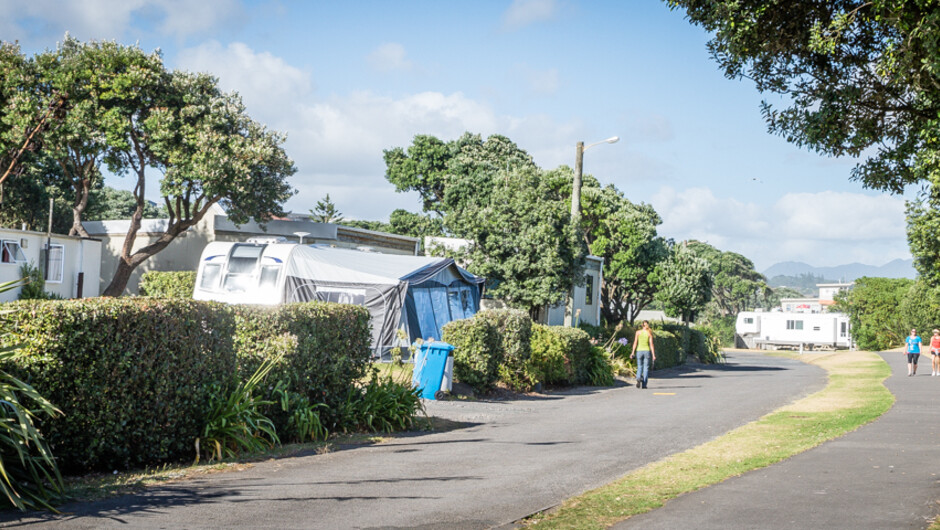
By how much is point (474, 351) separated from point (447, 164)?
43365 mm

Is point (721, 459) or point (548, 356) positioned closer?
point (721, 459)

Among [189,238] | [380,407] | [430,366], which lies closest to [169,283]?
[189,238]

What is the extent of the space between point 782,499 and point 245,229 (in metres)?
28.6

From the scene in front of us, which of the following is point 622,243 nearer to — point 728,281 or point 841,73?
point 841,73

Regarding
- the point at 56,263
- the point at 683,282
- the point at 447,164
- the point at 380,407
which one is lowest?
the point at 380,407

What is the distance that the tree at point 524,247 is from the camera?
81.0 feet

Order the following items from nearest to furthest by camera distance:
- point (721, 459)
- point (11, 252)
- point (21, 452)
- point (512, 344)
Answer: point (21, 452), point (721, 459), point (512, 344), point (11, 252)

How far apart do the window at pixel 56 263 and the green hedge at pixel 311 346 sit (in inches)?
829

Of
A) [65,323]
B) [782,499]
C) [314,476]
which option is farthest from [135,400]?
[782,499]

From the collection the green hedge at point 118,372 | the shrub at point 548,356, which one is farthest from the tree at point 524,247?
the green hedge at point 118,372

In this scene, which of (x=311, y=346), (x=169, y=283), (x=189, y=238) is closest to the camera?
(x=311, y=346)

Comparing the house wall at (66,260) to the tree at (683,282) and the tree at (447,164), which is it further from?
the tree at (447,164)

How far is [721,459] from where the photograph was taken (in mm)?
9305

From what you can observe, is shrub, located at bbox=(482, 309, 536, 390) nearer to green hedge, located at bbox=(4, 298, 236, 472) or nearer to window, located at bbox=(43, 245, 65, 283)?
green hedge, located at bbox=(4, 298, 236, 472)
